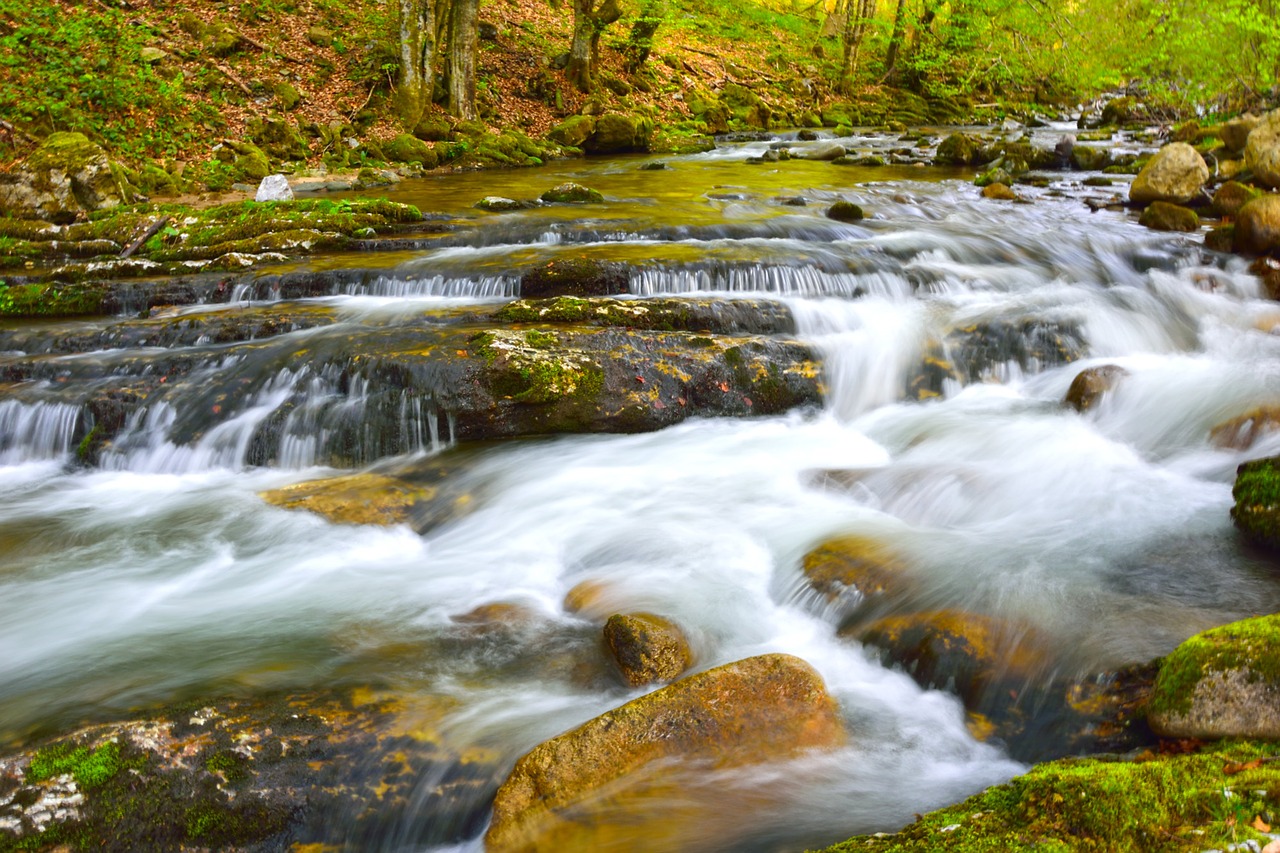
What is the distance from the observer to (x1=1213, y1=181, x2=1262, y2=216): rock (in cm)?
1159

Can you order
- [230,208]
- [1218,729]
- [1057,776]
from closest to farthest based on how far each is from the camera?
1. [1057,776]
2. [1218,729]
3. [230,208]

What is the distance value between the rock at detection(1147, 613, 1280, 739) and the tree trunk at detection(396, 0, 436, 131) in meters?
17.6

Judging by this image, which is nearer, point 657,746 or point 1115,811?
point 1115,811

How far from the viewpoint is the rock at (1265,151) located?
12562mm

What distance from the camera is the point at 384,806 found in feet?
9.59

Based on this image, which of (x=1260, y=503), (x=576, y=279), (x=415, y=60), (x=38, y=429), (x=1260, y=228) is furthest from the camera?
(x=415, y=60)

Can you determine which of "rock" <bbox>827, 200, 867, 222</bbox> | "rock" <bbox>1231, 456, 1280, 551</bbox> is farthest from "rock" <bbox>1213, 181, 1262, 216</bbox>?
"rock" <bbox>1231, 456, 1280, 551</bbox>

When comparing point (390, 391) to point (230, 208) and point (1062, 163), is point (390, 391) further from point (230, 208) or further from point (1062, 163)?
point (1062, 163)

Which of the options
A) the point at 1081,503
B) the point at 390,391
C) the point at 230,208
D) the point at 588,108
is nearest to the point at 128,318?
the point at 230,208

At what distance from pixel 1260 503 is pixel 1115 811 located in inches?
111

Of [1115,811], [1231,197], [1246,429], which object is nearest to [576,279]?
[1246,429]

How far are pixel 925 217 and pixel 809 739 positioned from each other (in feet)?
35.2

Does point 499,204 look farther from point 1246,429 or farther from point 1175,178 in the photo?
point 1175,178

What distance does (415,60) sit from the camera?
17.2 metres
